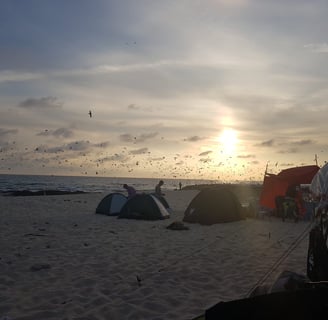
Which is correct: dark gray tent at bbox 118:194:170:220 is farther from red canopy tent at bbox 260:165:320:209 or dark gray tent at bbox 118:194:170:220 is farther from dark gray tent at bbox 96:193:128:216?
red canopy tent at bbox 260:165:320:209

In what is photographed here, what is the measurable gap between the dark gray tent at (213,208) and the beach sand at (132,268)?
206 centimetres

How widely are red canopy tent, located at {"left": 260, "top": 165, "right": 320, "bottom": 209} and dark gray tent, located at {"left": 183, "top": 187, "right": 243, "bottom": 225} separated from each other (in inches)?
147

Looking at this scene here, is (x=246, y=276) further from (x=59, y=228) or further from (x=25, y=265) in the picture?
(x=59, y=228)

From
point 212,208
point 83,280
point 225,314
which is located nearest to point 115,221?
point 212,208

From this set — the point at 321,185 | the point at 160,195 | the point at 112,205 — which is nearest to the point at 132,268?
the point at 321,185

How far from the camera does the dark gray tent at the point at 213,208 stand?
1886cm

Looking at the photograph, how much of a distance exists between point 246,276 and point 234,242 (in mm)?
4628

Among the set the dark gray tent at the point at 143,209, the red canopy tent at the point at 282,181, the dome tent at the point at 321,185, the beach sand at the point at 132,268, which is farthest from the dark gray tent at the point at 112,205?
the dome tent at the point at 321,185

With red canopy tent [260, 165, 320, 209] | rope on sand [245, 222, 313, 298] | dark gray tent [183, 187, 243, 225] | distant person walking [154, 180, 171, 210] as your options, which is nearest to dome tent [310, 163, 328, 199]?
rope on sand [245, 222, 313, 298]

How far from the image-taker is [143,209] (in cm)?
1972

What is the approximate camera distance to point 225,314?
421 cm

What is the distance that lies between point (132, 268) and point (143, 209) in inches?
395

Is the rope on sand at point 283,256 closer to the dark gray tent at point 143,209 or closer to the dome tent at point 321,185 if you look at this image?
the dome tent at point 321,185

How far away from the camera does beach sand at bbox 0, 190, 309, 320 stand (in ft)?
23.1
